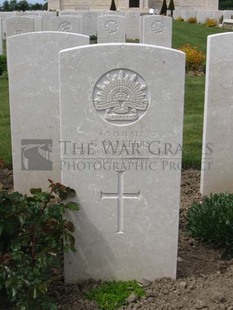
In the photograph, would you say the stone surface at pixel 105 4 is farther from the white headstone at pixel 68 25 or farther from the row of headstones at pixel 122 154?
the row of headstones at pixel 122 154

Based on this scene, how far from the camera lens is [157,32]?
560 inches

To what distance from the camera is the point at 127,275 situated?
3631mm

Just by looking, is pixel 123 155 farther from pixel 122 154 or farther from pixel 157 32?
pixel 157 32

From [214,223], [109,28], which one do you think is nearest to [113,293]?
[214,223]

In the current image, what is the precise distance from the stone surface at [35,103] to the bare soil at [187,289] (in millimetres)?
1803

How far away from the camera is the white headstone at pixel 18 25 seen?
14727mm

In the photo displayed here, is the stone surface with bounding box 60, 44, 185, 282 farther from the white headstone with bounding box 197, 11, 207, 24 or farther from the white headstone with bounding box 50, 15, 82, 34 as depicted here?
the white headstone with bounding box 197, 11, 207, 24

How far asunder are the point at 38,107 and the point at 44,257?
89.5 inches

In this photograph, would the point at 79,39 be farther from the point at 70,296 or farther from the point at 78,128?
the point at 70,296

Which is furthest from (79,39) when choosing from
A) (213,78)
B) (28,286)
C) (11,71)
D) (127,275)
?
(28,286)

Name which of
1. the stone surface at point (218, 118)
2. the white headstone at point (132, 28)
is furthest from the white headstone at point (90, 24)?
the stone surface at point (218, 118)

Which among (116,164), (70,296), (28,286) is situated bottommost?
(70,296)

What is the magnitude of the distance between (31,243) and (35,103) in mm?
2052

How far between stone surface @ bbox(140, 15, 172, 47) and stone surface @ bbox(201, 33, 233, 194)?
30.1 ft
